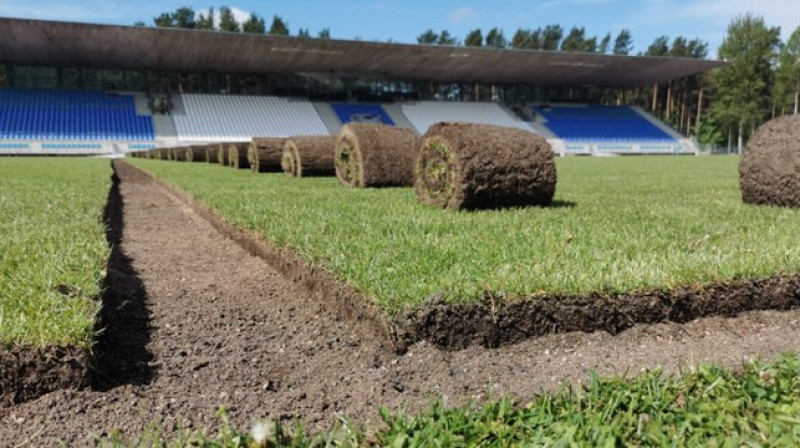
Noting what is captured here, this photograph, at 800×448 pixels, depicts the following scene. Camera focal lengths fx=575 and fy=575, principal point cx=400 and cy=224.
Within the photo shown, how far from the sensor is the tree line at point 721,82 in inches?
2303

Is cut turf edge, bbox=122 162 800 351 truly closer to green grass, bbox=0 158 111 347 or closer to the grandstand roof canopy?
green grass, bbox=0 158 111 347

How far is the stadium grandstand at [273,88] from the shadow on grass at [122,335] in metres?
35.1

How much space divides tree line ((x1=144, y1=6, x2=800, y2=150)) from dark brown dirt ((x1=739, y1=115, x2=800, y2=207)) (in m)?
54.9

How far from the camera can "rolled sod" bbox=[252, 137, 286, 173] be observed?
48.0 ft

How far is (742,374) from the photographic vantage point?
216 cm

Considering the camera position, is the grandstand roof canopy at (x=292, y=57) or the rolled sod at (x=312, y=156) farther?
the grandstand roof canopy at (x=292, y=57)

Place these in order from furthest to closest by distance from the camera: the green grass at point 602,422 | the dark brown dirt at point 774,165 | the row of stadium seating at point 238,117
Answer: the row of stadium seating at point 238,117 < the dark brown dirt at point 774,165 < the green grass at point 602,422

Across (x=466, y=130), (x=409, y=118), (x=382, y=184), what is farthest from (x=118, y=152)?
(x=466, y=130)

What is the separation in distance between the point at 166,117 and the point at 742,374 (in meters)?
46.8

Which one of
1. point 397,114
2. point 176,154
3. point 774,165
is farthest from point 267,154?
point 397,114

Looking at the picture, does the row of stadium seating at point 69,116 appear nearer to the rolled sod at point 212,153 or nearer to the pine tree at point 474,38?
the rolled sod at point 212,153

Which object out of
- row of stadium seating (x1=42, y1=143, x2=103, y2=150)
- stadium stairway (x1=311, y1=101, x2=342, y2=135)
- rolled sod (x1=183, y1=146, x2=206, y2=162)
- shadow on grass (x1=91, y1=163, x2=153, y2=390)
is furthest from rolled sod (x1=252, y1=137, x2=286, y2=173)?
stadium stairway (x1=311, y1=101, x2=342, y2=135)

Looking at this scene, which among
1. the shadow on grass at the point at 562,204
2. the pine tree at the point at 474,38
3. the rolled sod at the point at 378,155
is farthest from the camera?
the pine tree at the point at 474,38

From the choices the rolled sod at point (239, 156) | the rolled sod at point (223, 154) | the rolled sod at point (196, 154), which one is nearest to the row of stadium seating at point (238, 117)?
the rolled sod at point (196, 154)
